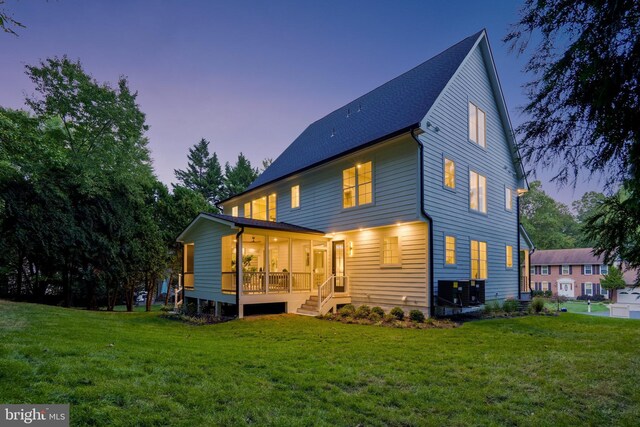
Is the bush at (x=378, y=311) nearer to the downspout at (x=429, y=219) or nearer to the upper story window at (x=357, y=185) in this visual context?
the downspout at (x=429, y=219)

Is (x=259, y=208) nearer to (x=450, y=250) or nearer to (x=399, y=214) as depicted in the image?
(x=399, y=214)

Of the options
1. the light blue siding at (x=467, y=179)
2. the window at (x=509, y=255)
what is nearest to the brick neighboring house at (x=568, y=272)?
the window at (x=509, y=255)

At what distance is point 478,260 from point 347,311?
5764 mm

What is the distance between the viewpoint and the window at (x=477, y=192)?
46.5ft

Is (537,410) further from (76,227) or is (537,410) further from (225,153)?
(225,153)

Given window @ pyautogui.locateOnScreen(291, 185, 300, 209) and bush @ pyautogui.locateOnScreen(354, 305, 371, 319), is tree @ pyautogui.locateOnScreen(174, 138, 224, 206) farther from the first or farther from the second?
bush @ pyautogui.locateOnScreen(354, 305, 371, 319)

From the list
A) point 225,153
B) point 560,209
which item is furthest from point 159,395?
point 560,209

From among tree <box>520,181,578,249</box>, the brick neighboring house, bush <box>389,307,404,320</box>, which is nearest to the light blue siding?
bush <box>389,307,404,320</box>

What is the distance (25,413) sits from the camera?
10.4 feet

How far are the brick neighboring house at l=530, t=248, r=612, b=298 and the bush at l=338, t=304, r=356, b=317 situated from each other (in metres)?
38.2

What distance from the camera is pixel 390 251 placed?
1280 centimetres

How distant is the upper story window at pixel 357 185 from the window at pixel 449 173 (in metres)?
2.71

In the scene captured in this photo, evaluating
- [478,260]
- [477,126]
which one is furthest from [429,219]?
[477,126]

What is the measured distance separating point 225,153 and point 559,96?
47.9 metres
